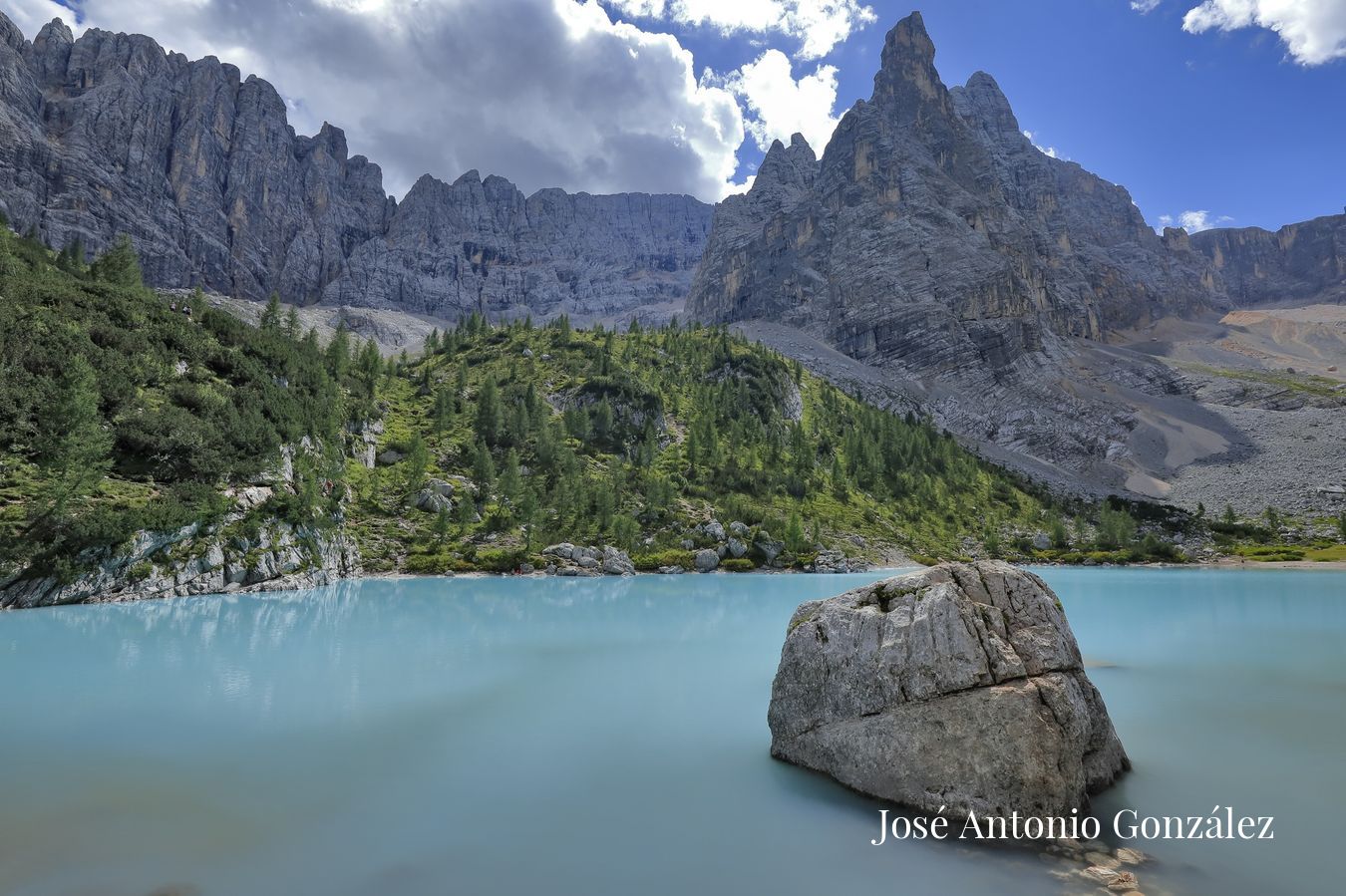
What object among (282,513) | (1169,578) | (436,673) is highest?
(282,513)

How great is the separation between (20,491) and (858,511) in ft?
300

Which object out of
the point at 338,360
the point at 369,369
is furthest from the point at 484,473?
the point at 369,369

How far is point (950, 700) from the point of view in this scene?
1070 centimetres

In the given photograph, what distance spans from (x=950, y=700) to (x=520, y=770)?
800 centimetres

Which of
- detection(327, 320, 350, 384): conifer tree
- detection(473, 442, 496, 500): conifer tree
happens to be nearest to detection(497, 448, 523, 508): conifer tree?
detection(473, 442, 496, 500): conifer tree

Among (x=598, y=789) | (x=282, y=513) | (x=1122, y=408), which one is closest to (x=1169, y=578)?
(x=598, y=789)

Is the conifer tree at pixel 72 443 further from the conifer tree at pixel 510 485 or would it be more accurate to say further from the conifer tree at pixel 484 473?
the conifer tree at pixel 484 473

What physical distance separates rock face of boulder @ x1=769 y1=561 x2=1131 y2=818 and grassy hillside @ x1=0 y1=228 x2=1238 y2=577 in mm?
43537

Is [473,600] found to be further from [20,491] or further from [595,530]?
[595,530]

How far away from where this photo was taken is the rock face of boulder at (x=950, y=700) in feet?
33.1

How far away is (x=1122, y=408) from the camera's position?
19262 centimetres

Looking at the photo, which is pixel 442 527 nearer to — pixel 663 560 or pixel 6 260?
pixel 663 560

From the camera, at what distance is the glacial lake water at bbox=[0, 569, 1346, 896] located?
857cm

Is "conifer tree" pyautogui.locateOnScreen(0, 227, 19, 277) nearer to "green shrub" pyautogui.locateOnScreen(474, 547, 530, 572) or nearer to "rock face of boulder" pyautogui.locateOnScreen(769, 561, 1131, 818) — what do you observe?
"green shrub" pyautogui.locateOnScreen(474, 547, 530, 572)
